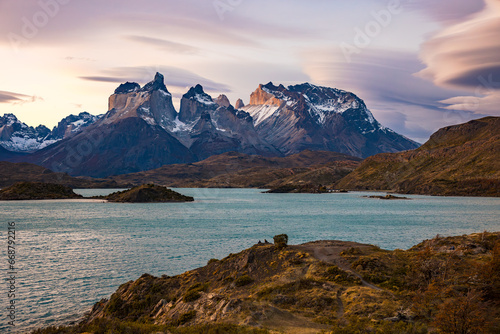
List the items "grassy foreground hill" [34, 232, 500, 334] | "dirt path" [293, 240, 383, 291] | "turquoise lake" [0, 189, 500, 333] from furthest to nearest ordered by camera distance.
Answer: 1. "turquoise lake" [0, 189, 500, 333]
2. "dirt path" [293, 240, 383, 291]
3. "grassy foreground hill" [34, 232, 500, 334]

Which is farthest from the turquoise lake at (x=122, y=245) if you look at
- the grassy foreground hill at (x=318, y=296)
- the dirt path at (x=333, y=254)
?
the dirt path at (x=333, y=254)

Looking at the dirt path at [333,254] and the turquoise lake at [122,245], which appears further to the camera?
the turquoise lake at [122,245]

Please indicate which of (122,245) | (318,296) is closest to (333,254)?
(318,296)

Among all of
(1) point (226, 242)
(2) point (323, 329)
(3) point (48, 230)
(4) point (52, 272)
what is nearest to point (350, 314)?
(2) point (323, 329)

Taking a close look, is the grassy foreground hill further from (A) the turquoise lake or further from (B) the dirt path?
(A) the turquoise lake

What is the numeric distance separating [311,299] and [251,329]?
9.34 metres

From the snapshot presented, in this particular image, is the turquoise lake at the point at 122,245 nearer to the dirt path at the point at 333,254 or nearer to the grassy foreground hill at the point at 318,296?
the grassy foreground hill at the point at 318,296

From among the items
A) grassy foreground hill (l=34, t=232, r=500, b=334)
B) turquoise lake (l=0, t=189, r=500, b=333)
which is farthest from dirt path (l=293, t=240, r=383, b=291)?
turquoise lake (l=0, t=189, r=500, b=333)

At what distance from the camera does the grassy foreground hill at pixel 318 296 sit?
25484 millimetres

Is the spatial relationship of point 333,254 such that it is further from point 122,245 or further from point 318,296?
point 122,245

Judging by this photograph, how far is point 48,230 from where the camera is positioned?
111 m

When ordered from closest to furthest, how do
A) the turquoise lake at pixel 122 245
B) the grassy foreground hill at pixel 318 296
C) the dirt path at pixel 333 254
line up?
the grassy foreground hill at pixel 318 296 < the dirt path at pixel 333 254 < the turquoise lake at pixel 122 245

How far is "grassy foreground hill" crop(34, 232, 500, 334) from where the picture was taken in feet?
83.6

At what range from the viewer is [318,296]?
109ft
